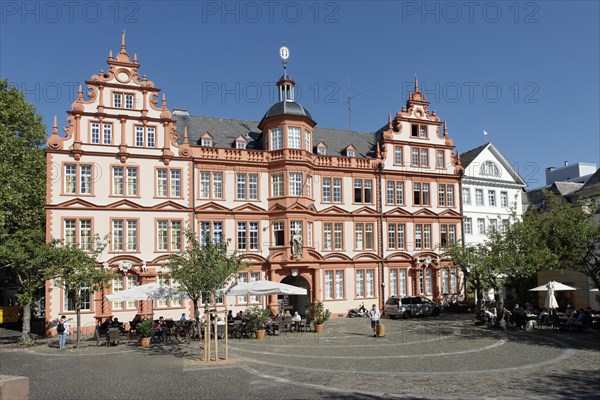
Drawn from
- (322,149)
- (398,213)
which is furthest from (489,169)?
(322,149)

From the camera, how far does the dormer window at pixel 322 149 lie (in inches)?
1599

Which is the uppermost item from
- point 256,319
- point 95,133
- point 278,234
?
point 95,133

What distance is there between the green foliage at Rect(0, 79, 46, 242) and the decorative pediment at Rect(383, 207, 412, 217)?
25.0 metres

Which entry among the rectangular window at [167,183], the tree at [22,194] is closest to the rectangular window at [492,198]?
the rectangular window at [167,183]

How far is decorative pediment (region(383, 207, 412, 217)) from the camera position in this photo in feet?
135

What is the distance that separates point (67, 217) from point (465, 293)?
30473mm

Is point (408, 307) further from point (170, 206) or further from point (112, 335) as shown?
point (112, 335)

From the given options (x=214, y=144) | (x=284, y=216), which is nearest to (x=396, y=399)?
(x=284, y=216)

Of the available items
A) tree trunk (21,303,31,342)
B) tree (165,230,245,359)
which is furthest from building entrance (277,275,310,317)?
tree (165,230,245,359)

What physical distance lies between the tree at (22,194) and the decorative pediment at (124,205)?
4.46 m

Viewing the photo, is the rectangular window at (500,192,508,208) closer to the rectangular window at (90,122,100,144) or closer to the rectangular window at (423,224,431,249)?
the rectangular window at (423,224,431,249)

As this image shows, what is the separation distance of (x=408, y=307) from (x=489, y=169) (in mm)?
16983

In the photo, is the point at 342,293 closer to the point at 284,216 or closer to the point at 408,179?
the point at 284,216

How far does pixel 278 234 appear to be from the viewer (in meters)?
37.4
